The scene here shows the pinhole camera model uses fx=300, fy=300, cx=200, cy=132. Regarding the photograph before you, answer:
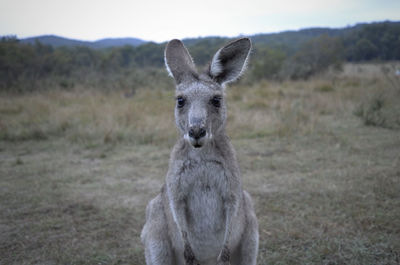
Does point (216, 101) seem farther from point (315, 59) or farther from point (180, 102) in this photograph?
point (315, 59)

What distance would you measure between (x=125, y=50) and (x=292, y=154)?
28.8 m

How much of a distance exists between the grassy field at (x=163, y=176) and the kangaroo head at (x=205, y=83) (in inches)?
68.8

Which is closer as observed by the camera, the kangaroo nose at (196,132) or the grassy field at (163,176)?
the kangaroo nose at (196,132)

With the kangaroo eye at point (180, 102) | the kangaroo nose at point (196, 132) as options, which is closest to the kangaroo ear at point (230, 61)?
the kangaroo eye at point (180, 102)

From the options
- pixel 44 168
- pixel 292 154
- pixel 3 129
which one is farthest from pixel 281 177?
→ pixel 3 129

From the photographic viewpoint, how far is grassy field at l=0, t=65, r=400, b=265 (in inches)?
135

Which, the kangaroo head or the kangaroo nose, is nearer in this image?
the kangaroo nose

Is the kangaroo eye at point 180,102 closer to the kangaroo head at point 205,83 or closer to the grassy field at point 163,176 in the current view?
the kangaroo head at point 205,83

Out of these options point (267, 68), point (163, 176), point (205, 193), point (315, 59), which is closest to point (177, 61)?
point (205, 193)

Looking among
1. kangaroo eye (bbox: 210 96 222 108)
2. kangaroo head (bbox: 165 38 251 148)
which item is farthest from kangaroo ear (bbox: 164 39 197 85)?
kangaroo eye (bbox: 210 96 222 108)

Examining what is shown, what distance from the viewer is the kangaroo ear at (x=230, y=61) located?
2.57 meters

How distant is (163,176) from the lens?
545cm

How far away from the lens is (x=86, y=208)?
4.38 metres

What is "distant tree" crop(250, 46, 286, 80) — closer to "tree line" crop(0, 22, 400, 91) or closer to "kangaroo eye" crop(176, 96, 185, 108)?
"tree line" crop(0, 22, 400, 91)
